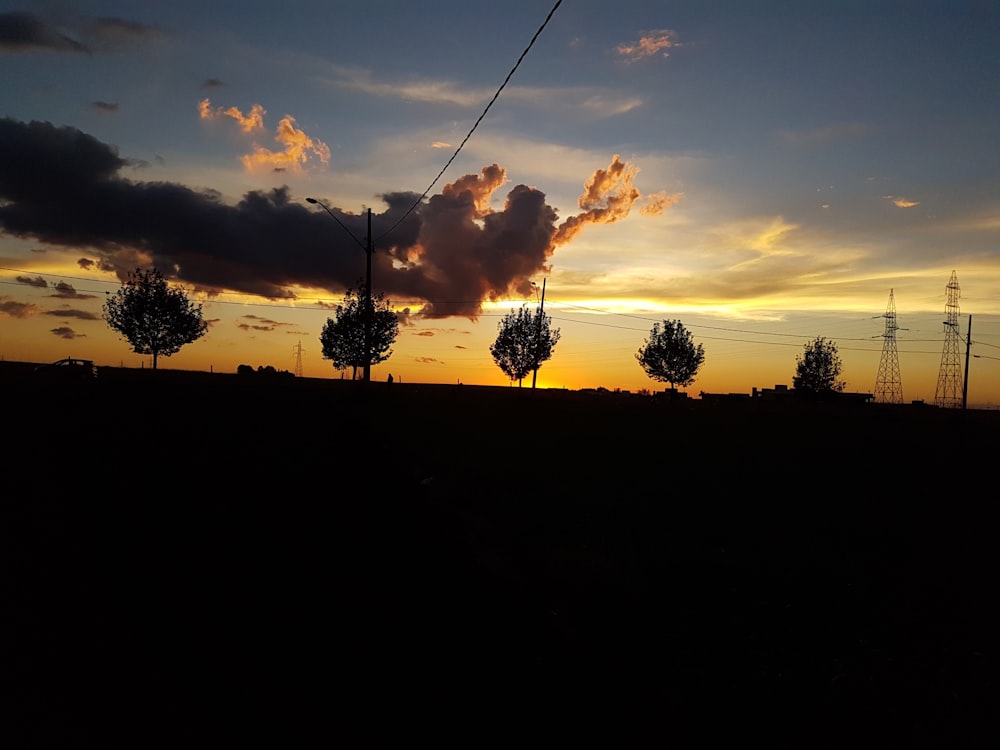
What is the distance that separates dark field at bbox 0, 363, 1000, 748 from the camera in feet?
17.1

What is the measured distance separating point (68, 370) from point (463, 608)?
39813 mm

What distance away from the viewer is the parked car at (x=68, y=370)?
38.0 m

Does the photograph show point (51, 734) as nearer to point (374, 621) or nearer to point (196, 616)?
point (196, 616)

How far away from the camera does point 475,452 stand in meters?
22.5

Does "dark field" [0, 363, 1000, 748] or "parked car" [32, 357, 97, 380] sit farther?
"parked car" [32, 357, 97, 380]

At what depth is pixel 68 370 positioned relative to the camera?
39.2 metres

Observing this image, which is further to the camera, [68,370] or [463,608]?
[68,370]

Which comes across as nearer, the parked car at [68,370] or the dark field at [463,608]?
the dark field at [463,608]

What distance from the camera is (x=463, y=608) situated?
7.54 meters

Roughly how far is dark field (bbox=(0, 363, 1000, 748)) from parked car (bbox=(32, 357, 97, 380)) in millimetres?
23652

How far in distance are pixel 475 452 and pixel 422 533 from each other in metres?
11.8

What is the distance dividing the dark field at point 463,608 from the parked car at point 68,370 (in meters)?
23.7

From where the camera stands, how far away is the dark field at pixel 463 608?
205 inches

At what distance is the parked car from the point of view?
1497 inches
